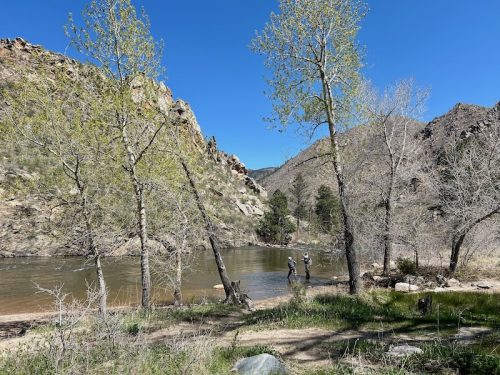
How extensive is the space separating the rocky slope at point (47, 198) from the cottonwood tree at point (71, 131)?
1.46 ft

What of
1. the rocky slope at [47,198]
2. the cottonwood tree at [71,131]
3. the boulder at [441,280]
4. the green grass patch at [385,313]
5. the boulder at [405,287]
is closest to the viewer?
the green grass patch at [385,313]

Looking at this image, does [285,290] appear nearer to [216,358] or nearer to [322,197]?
[216,358]

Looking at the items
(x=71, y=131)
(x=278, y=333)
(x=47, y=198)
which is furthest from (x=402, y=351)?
(x=47, y=198)

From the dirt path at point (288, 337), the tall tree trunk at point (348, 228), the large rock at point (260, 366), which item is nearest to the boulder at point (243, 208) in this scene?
the tall tree trunk at point (348, 228)

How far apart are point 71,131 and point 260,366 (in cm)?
818

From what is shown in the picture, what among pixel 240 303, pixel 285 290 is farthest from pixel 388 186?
pixel 240 303

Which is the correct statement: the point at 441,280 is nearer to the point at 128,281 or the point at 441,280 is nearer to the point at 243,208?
the point at 128,281

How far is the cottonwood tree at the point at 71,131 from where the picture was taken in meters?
10.4

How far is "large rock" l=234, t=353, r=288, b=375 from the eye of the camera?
6.02 metres

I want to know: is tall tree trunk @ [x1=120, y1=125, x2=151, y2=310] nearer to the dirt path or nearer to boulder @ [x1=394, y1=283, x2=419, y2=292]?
the dirt path

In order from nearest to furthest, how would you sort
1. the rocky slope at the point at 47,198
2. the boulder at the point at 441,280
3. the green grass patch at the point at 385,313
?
the green grass patch at the point at 385,313 → the rocky slope at the point at 47,198 → the boulder at the point at 441,280

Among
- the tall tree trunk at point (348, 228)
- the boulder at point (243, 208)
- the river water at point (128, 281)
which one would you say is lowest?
the river water at point (128, 281)

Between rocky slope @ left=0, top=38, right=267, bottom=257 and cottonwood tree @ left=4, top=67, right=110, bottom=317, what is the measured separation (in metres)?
0.45

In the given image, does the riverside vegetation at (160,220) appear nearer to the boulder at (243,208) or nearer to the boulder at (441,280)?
the boulder at (441,280)
